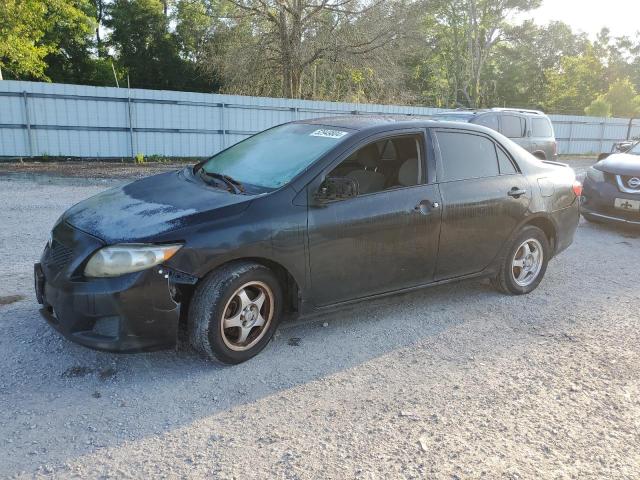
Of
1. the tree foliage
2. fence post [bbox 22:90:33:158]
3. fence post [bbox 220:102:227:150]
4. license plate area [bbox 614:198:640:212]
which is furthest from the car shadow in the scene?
the tree foliage

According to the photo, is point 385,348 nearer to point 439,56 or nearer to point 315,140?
point 315,140

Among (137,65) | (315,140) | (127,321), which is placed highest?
(137,65)

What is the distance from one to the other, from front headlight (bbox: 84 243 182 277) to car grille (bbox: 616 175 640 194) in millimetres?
7398

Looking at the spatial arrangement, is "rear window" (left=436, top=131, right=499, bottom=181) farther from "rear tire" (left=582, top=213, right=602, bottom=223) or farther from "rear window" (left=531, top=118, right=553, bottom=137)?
"rear window" (left=531, top=118, right=553, bottom=137)

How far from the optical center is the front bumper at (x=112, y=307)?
3170 millimetres

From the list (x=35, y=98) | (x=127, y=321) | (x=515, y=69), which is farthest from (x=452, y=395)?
(x=515, y=69)

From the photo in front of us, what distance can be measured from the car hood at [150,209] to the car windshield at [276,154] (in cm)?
31

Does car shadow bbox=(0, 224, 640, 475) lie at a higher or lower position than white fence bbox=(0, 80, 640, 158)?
lower

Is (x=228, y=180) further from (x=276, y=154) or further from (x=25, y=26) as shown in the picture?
(x=25, y=26)

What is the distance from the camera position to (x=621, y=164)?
852cm

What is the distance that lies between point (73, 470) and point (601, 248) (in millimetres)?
7034

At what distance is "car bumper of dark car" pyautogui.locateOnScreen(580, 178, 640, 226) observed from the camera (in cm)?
820

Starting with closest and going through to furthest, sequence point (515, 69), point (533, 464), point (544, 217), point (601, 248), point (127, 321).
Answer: point (533, 464) → point (127, 321) → point (544, 217) → point (601, 248) → point (515, 69)

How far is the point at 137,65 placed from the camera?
33969 millimetres
